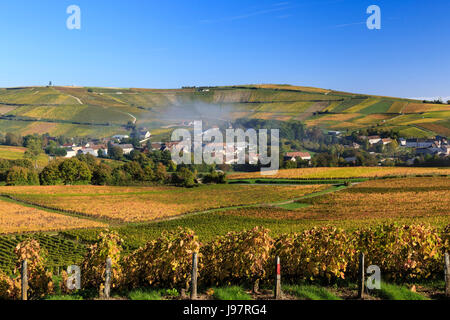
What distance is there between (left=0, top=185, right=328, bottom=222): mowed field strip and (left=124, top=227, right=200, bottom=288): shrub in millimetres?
34663

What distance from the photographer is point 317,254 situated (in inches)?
579

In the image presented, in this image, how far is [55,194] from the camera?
68.8 metres

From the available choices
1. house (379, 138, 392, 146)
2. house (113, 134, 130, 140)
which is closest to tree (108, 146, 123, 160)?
house (113, 134, 130, 140)

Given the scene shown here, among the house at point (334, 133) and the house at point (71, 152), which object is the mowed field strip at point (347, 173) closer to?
A: the house at point (334, 133)

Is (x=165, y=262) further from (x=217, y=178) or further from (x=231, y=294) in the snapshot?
(x=217, y=178)

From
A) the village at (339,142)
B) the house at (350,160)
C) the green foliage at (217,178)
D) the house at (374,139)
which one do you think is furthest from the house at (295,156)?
the green foliage at (217,178)

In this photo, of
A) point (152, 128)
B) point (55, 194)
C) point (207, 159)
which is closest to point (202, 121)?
point (152, 128)

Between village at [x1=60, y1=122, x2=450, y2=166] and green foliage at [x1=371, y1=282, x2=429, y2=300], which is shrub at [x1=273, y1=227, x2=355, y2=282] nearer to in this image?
green foliage at [x1=371, y1=282, x2=429, y2=300]

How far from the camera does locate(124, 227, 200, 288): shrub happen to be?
1437 cm

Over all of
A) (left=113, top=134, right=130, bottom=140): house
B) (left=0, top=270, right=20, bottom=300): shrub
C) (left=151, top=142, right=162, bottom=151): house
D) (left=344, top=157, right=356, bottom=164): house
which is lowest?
(left=0, top=270, right=20, bottom=300): shrub

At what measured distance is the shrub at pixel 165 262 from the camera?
47.1 ft

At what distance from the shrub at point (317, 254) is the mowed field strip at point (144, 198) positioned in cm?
3617
